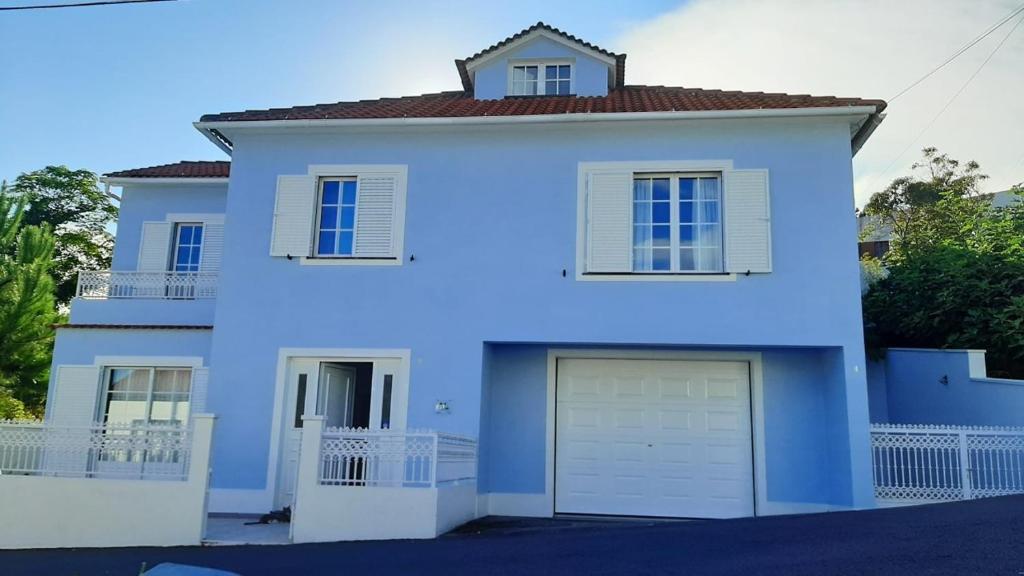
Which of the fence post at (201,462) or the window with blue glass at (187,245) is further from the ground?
the window with blue glass at (187,245)


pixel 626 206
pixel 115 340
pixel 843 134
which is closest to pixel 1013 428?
pixel 843 134

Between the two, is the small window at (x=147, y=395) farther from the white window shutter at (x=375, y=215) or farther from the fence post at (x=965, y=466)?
the fence post at (x=965, y=466)

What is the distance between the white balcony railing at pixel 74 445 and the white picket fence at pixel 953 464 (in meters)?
9.23

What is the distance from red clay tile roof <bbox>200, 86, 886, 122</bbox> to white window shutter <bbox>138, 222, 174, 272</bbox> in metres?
3.84

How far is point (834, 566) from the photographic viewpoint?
20.5 ft

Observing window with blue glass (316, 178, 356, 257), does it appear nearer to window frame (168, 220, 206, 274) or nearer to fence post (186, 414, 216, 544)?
fence post (186, 414, 216, 544)

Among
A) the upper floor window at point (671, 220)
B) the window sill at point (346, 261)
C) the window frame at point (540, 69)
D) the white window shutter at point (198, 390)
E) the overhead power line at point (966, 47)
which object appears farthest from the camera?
the window frame at point (540, 69)

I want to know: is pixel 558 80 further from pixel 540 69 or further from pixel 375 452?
pixel 375 452

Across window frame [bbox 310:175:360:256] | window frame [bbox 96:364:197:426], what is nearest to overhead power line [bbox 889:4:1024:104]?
window frame [bbox 310:175:360:256]

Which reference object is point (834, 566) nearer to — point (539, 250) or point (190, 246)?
point (539, 250)

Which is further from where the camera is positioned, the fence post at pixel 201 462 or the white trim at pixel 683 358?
the white trim at pixel 683 358

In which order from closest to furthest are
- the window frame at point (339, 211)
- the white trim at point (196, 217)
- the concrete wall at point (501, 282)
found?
1. the concrete wall at point (501, 282)
2. the window frame at point (339, 211)
3. the white trim at point (196, 217)

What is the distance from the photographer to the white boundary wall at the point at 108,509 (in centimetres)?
910

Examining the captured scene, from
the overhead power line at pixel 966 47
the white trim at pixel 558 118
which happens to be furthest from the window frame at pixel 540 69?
the overhead power line at pixel 966 47
